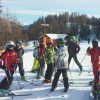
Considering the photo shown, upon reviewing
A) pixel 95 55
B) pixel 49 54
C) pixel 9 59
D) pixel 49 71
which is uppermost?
pixel 95 55

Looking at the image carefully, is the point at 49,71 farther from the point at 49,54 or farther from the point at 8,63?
the point at 8,63

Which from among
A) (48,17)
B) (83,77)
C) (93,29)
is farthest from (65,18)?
(83,77)

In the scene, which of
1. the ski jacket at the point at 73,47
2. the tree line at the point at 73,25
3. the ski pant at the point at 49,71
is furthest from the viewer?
the tree line at the point at 73,25

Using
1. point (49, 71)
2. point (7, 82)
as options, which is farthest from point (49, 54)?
point (7, 82)

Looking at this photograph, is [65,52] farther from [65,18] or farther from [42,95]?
[65,18]

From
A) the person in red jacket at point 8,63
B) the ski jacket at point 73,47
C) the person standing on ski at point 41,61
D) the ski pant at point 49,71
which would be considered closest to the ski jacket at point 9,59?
the person in red jacket at point 8,63

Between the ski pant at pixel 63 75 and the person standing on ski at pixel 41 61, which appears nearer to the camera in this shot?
the ski pant at pixel 63 75

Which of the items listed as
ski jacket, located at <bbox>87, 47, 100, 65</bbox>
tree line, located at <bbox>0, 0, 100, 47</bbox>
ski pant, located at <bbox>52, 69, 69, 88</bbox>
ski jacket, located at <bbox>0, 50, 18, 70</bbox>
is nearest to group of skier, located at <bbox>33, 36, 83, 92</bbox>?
ski pant, located at <bbox>52, 69, 69, 88</bbox>

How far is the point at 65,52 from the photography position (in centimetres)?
1284

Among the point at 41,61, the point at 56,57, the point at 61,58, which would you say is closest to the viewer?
the point at 61,58

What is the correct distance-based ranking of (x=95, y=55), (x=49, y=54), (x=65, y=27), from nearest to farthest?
(x=95, y=55) → (x=49, y=54) → (x=65, y=27)

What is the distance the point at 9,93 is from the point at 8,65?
1013 mm

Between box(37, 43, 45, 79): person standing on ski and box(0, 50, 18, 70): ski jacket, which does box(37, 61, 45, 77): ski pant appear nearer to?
box(37, 43, 45, 79): person standing on ski

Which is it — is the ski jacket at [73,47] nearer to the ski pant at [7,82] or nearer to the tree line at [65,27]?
the ski pant at [7,82]
